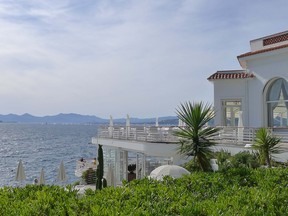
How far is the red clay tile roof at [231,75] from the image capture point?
1995cm

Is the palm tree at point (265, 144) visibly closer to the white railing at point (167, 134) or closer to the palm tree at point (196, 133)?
the white railing at point (167, 134)

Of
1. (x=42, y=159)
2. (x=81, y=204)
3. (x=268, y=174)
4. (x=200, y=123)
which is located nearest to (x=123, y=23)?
(x=200, y=123)

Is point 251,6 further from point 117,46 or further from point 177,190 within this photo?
point 177,190

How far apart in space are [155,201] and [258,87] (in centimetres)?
1591

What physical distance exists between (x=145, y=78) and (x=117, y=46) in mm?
7371

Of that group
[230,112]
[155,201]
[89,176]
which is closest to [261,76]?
[230,112]

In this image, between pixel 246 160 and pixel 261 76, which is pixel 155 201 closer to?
pixel 246 160

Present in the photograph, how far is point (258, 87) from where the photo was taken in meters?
19.4

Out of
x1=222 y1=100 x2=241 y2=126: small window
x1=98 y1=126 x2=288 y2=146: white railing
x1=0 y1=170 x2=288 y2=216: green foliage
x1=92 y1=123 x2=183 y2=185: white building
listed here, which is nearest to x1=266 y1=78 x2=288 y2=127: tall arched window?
x1=98 y1=126 x2=288 y2=146: white railing

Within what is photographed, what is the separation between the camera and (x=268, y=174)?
23.4ft

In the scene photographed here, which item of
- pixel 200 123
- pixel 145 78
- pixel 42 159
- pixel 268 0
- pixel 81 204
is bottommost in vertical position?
pixel 42 159

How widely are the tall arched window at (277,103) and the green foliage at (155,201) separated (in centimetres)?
1295

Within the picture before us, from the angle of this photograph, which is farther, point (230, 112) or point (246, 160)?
point (230, 112)

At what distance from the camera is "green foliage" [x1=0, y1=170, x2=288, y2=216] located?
4215 mm
